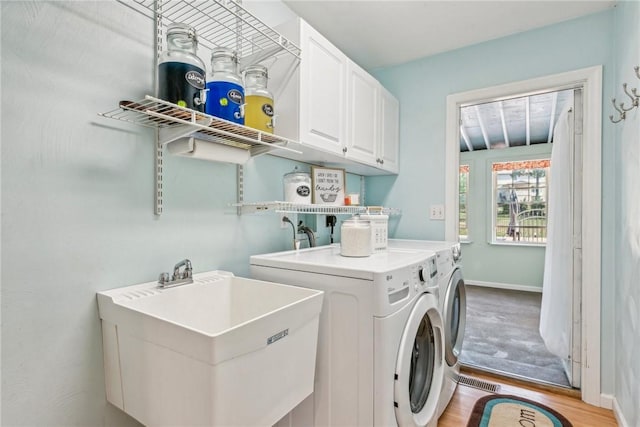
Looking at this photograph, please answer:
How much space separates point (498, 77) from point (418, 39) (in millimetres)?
629

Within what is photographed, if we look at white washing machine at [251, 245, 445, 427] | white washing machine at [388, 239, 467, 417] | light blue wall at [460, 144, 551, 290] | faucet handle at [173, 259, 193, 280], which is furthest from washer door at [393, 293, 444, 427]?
light blue wall at [460, 144, 551, 290]

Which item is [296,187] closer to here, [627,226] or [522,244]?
[627,226]

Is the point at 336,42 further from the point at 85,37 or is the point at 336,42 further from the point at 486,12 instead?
the point at 85,37

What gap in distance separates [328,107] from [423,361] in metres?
1.38

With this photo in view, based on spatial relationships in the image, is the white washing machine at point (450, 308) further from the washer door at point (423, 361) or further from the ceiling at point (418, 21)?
the ceiling at point (418, 21)

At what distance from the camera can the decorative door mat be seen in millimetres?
2117

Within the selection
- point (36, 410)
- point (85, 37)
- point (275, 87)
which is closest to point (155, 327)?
point (36, 410)

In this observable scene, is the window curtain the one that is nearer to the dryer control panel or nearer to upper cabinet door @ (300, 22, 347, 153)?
the dryer control panel

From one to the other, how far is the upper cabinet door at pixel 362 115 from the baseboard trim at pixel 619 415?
193 cm

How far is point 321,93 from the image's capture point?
5.32 ft

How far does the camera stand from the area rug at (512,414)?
1.75m

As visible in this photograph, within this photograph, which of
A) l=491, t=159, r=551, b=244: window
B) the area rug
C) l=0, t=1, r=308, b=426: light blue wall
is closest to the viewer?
l=0, t=1, r=308, b=426: light blue wall

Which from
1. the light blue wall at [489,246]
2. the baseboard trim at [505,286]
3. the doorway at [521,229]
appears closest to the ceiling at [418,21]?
the doorway at [521,229]

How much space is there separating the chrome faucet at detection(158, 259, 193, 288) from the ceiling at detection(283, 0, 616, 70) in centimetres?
162
